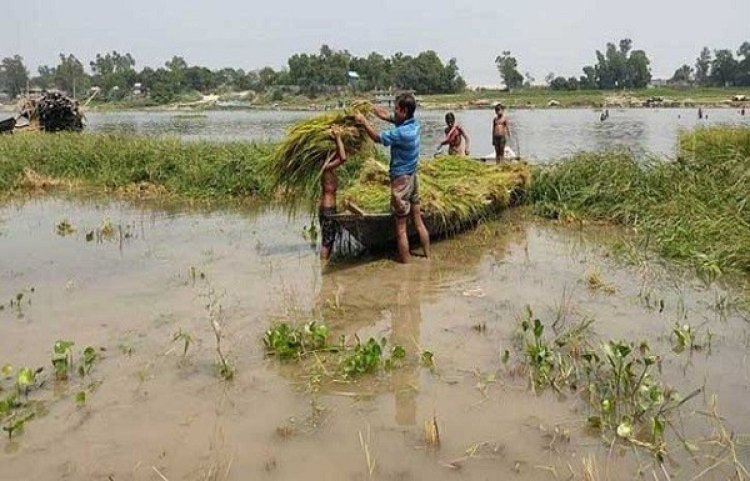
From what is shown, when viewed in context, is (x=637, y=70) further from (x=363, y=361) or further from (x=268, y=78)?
(x=363, y=361)

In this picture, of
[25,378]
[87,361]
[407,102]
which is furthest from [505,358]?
[407,102]

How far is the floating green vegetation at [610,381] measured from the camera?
158 inches

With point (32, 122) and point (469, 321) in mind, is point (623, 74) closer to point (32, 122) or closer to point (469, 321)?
point (32, 122)

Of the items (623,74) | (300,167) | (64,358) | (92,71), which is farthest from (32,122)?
(92,71)

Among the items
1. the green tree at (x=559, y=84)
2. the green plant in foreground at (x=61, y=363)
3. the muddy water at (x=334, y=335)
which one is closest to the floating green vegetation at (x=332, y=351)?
the muddy water at (x=334, y=335)

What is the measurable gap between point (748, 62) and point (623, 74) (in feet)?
54.5

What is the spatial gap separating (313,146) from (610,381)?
14.7 feet

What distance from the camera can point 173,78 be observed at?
107 m

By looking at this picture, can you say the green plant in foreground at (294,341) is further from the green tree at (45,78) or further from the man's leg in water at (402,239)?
the green tree at (45,78)

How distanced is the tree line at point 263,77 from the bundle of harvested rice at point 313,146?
2993 inches

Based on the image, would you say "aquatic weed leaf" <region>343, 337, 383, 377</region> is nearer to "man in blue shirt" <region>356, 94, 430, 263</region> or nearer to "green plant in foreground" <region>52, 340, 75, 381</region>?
"green plant in foreground" <region>52, 340, 75, 381</region>

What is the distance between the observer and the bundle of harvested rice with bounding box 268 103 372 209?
796 centimetres

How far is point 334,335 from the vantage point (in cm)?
577

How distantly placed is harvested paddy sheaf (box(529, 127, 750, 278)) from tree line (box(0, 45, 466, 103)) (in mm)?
72767
